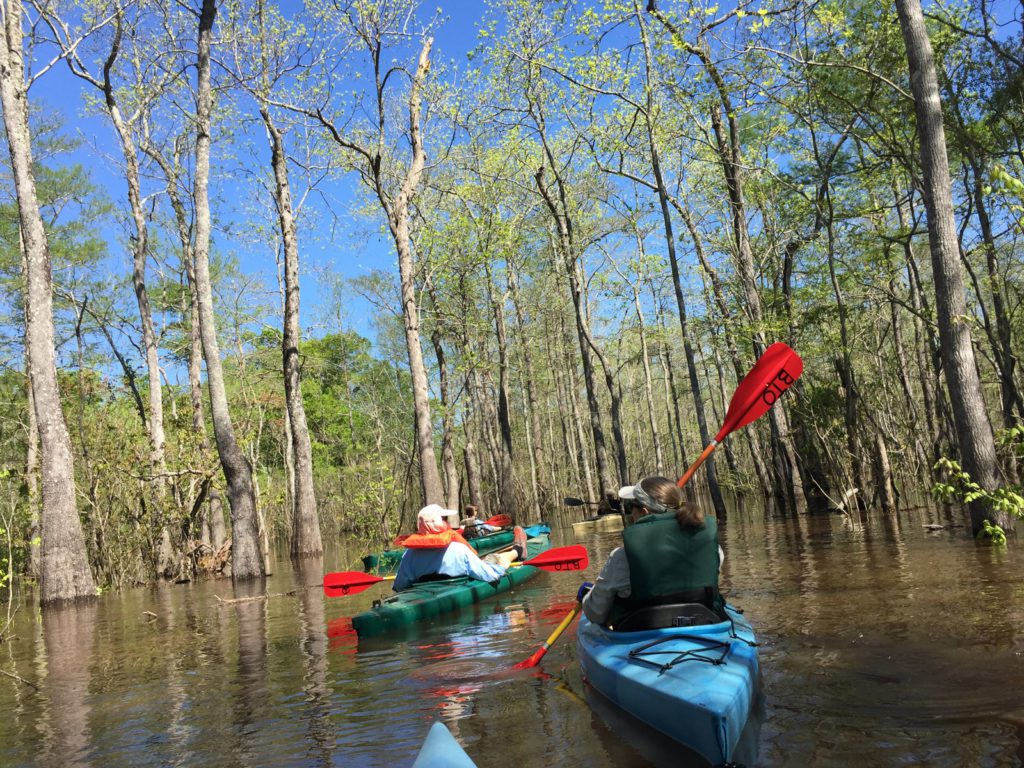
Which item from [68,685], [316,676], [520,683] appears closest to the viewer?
[520,683]

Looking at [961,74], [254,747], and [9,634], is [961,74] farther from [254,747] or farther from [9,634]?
[9,634]

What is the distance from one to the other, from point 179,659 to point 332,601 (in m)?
3.41

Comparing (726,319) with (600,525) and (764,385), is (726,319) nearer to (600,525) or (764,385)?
(600,525)

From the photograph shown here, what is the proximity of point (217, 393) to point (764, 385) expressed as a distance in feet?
32.7

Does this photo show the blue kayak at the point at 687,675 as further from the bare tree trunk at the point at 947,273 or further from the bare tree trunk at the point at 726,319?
the bare tree trunk at the point at 726,319

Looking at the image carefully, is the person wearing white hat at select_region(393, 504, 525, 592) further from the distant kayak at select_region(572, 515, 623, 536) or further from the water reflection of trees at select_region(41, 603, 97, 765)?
the distant kayak at select_region(572, 515, 623, 536)

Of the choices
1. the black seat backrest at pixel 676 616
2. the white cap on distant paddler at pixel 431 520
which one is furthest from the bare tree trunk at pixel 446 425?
the black seat backrest at pixel 676 616

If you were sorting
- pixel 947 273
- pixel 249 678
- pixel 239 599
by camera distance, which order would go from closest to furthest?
pixel 249 678 < pixel 947 273 < pixel 239 599

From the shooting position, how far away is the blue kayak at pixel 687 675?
10.5 ft

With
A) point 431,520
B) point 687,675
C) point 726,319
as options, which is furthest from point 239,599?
point 726,319

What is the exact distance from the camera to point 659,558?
4.14 m

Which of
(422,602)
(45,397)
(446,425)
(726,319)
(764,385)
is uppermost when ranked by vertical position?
(726,319)

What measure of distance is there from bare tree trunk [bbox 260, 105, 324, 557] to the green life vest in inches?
596

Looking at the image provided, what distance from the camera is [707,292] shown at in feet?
68.1
